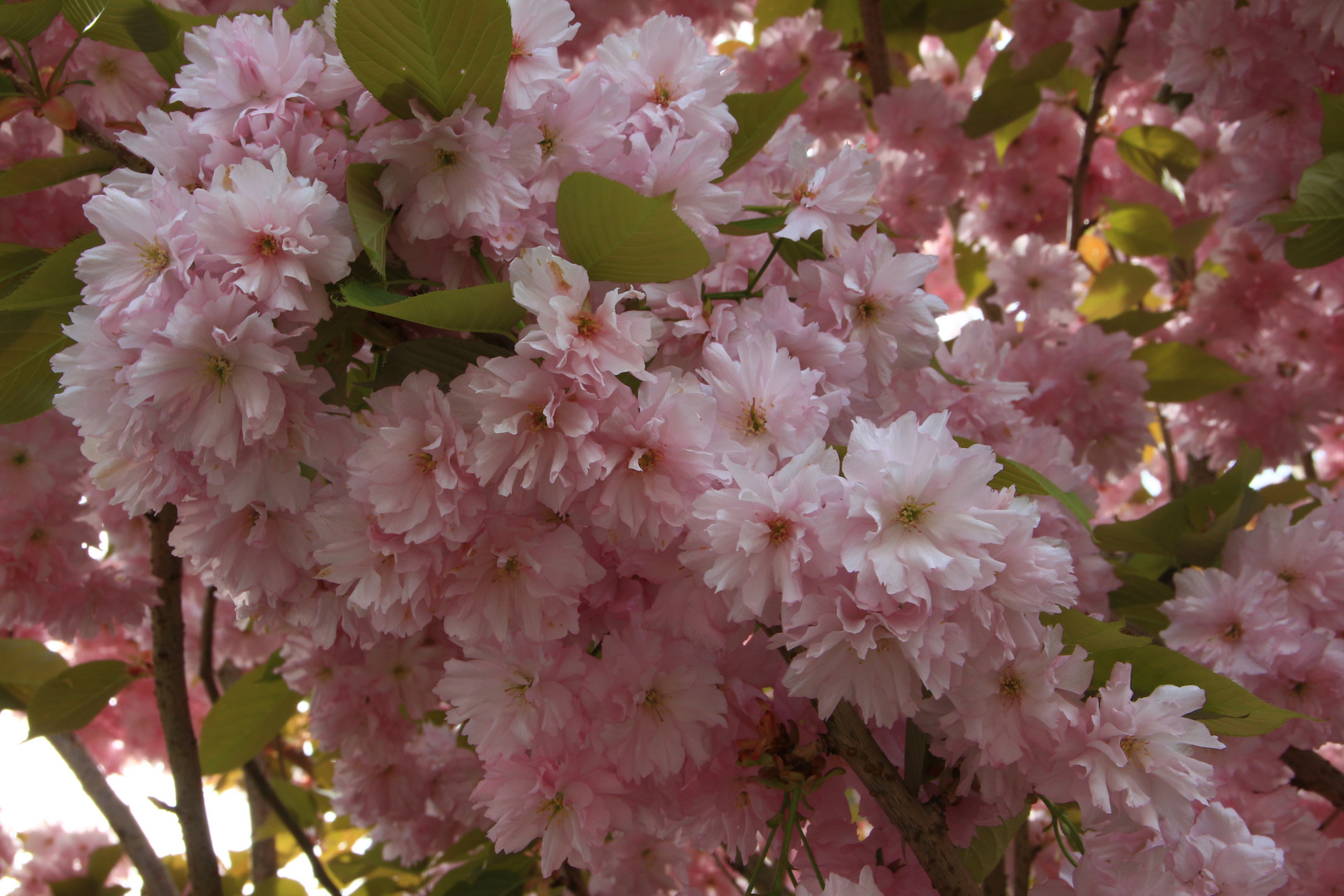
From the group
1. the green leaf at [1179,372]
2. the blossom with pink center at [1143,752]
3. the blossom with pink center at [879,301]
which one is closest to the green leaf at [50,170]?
the blossom with pink center at [879,301]

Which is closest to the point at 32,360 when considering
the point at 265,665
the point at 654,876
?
the point at 265,665

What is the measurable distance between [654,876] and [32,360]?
116cm

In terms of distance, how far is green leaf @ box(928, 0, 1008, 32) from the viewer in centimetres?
167

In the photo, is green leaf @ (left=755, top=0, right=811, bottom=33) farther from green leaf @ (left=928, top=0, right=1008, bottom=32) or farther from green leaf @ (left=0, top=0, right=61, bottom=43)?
green leaf @ (left=0, top=0, right=61, bottom=43)

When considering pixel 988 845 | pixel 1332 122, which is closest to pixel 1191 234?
pixel 1332 122

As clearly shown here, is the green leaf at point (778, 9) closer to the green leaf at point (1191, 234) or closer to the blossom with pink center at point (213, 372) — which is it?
the green leaf at point (1191, 234)

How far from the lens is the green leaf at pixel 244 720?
135 centimetres

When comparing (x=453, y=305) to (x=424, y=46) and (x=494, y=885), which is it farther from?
(x=494, y=885)

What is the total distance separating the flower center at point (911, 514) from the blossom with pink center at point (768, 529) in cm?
4

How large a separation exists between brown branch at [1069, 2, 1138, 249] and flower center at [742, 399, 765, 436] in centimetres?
143

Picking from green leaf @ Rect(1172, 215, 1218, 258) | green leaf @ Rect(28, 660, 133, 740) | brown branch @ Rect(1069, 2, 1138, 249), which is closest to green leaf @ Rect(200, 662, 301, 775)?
green leaf @ Rect(28, 660, 133, 740)

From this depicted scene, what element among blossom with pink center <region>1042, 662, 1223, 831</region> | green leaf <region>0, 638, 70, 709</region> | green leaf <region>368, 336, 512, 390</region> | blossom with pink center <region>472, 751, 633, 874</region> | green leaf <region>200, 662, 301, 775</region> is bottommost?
green leaf <region>200, 662, 301, 775</region>

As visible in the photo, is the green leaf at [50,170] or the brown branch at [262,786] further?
the brown branch at [262,786]

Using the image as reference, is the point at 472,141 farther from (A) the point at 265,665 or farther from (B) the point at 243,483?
(A) the point at 265,665
